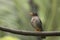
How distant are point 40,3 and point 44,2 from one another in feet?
0.32

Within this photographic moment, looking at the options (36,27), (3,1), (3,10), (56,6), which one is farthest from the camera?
(3,1)

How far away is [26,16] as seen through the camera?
337 centimetres

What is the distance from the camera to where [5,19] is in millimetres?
3299

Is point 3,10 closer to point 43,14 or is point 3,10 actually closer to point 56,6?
point 43,14

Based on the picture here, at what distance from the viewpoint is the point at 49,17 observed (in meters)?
3.24

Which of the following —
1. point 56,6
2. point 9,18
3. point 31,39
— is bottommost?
point 31,39

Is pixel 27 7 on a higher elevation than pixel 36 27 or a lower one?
lower

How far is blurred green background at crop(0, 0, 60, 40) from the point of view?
3.16 meters

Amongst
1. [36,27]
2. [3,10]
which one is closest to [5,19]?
[3,10]

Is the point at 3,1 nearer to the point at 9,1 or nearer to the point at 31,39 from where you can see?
the point at 9,1

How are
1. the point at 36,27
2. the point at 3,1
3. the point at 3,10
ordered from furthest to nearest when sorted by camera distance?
the point at 3,1
the point at 3,10
the point at 36,27

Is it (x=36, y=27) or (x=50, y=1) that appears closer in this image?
(x=36, y=27)

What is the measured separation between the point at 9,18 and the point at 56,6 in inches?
29.3

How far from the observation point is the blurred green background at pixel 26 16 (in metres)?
3.16
